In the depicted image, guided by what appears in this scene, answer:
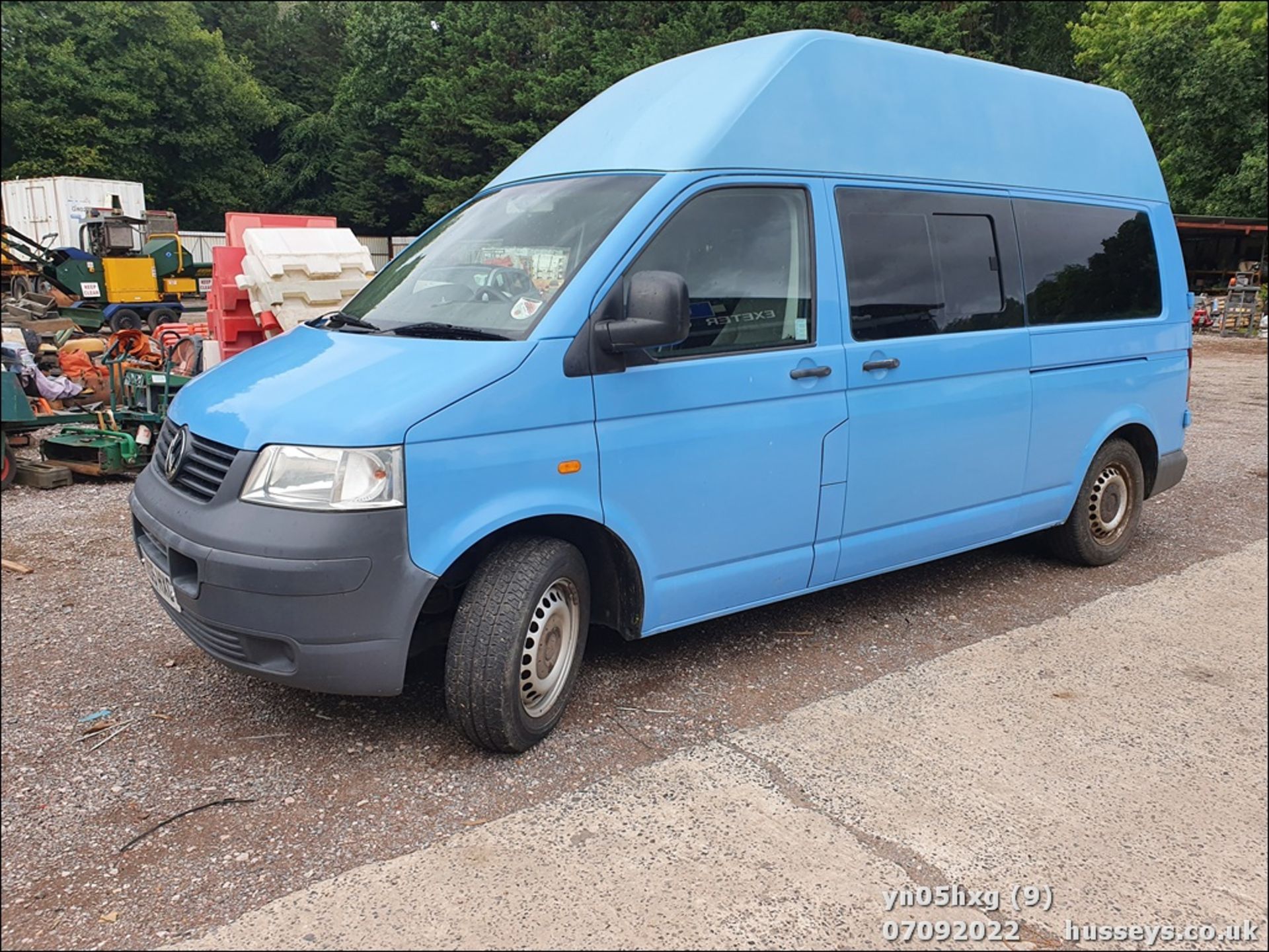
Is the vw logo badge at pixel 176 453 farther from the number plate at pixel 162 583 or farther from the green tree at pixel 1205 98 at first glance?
the green tree at pixel 1205 98

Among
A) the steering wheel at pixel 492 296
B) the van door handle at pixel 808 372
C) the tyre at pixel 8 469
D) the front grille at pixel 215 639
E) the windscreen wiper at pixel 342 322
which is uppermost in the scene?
the steering wheel at pixel 492 296

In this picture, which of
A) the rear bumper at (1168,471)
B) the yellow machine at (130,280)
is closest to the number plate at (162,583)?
the rear bumper at (1168,471)

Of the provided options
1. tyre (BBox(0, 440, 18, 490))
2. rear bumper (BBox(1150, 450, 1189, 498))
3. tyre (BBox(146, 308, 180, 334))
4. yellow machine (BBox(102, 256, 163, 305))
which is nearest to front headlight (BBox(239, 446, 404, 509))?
rear bumper (BBox(1150, 450, 1189, 498))

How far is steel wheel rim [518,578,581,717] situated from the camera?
3.38m

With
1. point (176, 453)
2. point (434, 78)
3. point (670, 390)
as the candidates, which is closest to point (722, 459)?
point (670, 390)

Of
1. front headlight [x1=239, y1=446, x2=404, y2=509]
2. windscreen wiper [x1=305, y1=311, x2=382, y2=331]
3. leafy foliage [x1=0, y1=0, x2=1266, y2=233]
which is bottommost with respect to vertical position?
front headlight [x1=239, y1=446, x2=404, y2=509]

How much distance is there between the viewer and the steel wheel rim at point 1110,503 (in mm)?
5578

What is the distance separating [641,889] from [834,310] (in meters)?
2.44

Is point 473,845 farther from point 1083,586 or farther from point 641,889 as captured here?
point 1083,586

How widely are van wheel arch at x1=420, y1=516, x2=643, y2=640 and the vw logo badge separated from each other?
0.97 meters

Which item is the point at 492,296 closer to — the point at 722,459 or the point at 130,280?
the point at 722,459

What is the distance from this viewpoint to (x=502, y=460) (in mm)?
3168

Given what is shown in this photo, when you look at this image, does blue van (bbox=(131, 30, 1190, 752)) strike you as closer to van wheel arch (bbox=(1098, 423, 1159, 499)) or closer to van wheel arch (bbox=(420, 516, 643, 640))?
van wheel arch (bbox=(420, 516, 643, 640))

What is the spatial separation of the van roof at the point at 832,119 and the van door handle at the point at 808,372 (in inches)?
32.3
